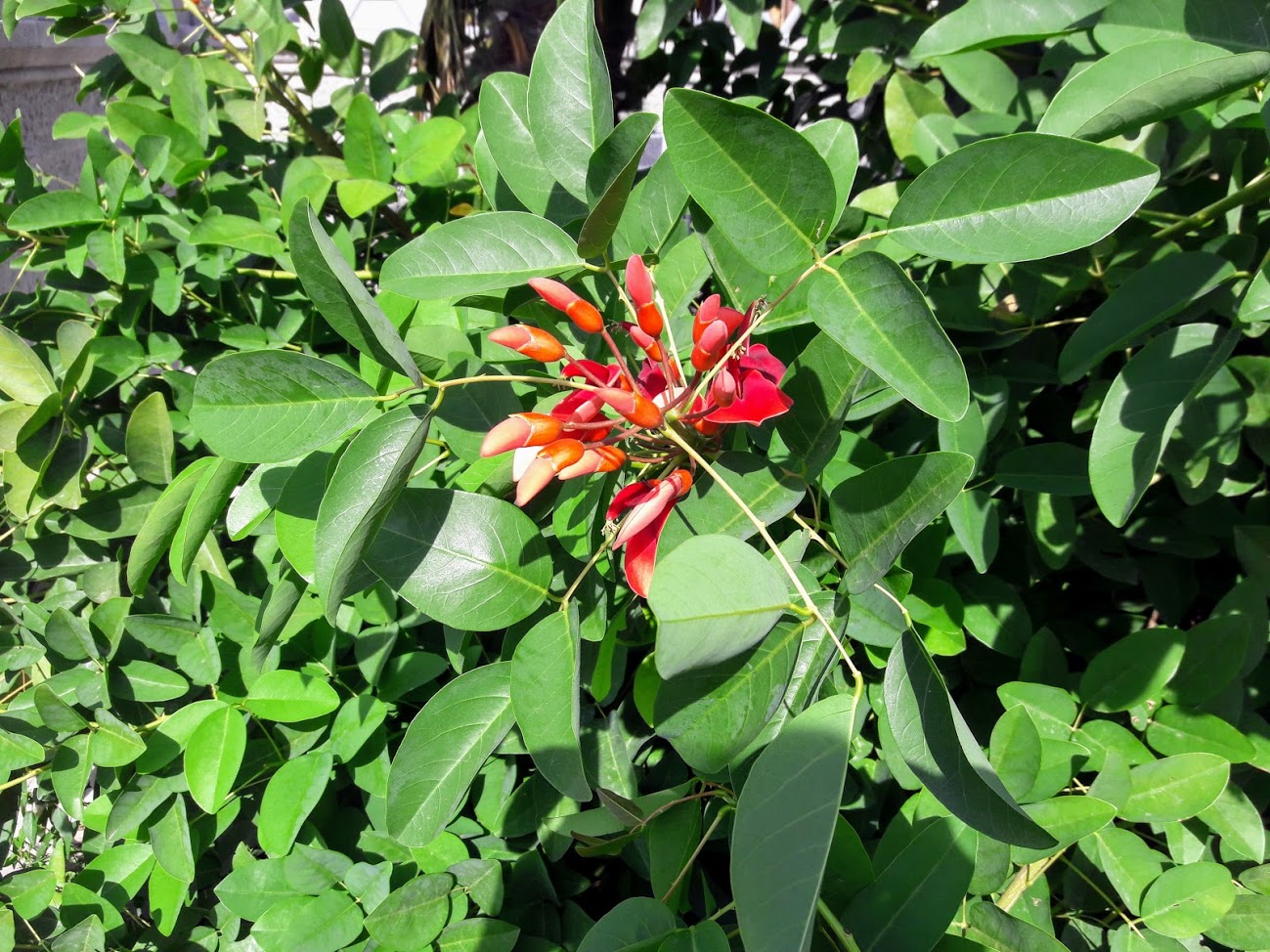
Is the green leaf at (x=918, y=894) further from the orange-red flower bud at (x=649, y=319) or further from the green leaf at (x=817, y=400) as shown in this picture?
the orange-red flower bud at (x=649, y=319)

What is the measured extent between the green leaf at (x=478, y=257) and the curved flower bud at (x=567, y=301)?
0.05ft

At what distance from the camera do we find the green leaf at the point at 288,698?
84 cm

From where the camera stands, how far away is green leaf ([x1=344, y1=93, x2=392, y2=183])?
1.08 metres

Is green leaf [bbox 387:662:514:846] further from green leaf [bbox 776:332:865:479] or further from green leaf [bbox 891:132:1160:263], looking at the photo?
green leaf [bbox 891:132:1160:263]

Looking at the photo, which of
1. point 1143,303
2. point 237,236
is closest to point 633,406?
point 1143,303

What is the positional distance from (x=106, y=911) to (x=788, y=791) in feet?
2.82

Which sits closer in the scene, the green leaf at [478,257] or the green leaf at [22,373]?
the green leaf at [478,257]

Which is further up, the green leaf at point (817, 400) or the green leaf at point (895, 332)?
the green leaf at point (895, 332)

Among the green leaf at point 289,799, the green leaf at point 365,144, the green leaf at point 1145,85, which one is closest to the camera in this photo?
the green leaf at point 1145,85

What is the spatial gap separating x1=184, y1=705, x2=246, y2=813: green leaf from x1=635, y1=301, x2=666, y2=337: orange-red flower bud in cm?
60

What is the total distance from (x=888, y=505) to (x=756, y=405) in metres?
0.11

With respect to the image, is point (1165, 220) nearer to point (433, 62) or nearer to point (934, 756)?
point (934, 756)

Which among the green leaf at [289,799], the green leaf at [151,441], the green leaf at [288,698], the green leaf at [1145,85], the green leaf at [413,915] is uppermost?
the green leaf at [1145,85]

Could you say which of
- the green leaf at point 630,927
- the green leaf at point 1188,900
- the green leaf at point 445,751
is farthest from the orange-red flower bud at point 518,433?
the green leaf at point 1188,900
